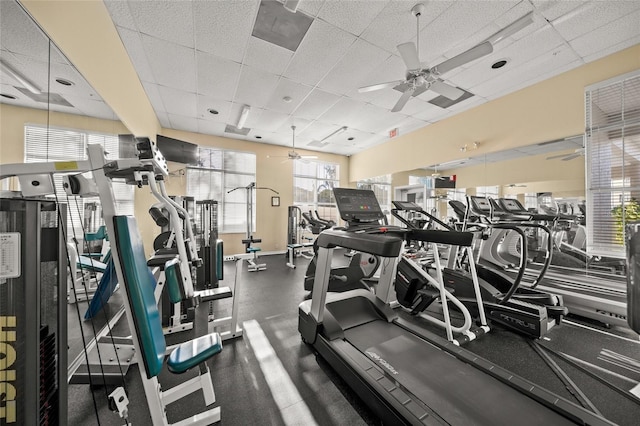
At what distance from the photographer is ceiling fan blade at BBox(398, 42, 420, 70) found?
8.00 feet

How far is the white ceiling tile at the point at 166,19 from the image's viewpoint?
2504 millimetres

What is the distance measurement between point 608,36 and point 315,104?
3960 millimetres

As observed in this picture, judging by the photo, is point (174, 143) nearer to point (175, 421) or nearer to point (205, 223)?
point (205, 223)

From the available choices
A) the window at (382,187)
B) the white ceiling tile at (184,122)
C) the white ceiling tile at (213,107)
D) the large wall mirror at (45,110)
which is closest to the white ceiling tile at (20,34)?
the large wall mirror at (45,110)

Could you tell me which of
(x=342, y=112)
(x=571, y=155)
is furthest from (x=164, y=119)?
(x=571, y=155)

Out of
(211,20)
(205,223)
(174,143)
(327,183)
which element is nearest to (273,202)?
(327,183)

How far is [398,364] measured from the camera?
1.72m

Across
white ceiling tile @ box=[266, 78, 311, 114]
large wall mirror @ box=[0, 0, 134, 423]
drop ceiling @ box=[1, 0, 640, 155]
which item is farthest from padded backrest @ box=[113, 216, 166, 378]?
white ceiling tile @ box=[266, 78, 311, 114]

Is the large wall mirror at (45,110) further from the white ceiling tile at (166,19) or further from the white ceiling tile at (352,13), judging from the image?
the white ceiling tile at (352,13)

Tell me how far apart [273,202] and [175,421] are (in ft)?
20.1

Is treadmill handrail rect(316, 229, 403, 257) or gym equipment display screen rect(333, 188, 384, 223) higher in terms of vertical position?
gym equipment display screen rect(333, 188, 384, 223)

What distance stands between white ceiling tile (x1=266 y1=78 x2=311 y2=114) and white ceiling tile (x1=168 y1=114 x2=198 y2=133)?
1996 mm

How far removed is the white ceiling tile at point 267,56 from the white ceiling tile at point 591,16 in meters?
3.17

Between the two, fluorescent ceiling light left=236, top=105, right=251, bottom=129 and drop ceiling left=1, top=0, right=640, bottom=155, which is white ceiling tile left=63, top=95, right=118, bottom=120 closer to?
drop ceiling left=1, top=0, right=640, bottom=155
